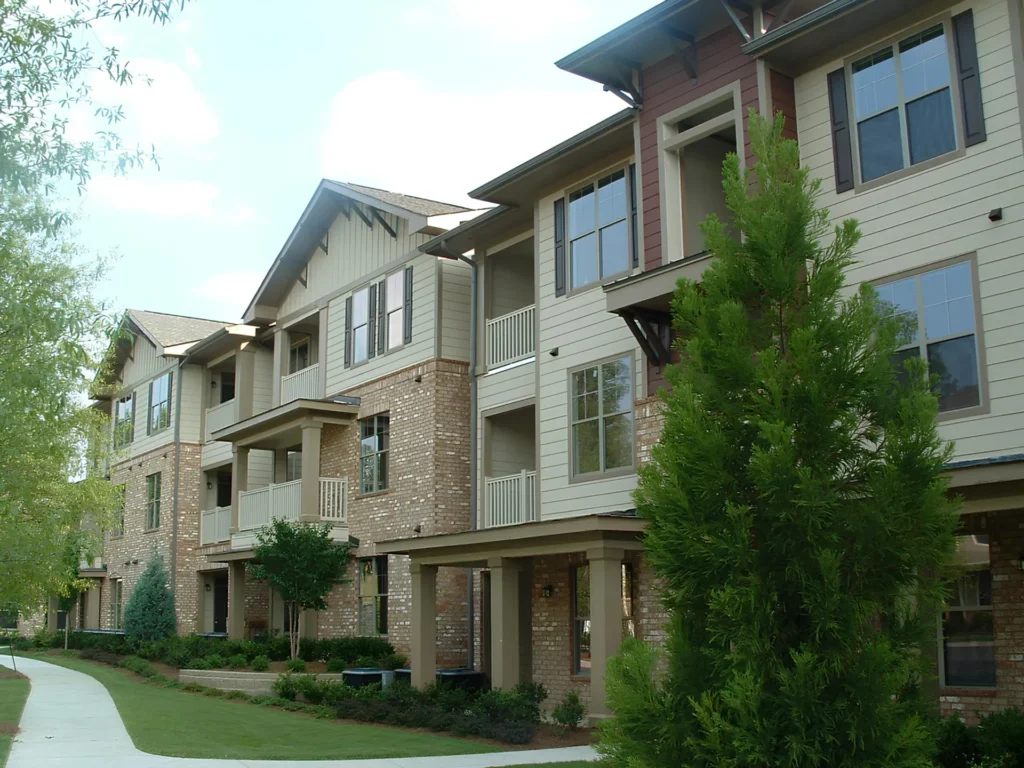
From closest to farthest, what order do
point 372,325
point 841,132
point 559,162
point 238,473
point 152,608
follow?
point 841,132
point 559,162
point 372,325
point 238,473
point 152,608

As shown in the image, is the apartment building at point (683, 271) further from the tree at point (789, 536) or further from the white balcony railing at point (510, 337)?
the tree at point (789, 536)

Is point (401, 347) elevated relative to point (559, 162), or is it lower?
lower

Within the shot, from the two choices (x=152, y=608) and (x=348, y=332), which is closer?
(x=348, y=332)

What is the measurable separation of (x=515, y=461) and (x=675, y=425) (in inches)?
590

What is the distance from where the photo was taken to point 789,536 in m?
7.39

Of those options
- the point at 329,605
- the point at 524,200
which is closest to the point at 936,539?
the point at 524,200

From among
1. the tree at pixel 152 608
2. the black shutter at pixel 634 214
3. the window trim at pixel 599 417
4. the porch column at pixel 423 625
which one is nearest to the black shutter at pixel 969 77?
the black shutter at pixel 634 214

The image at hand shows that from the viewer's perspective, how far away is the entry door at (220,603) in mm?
35531

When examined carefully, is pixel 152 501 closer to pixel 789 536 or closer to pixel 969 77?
pixel 969 77

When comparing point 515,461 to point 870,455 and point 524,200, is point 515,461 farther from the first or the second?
point 870,455

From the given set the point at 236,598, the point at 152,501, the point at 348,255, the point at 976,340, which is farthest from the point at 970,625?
the point at 152,501

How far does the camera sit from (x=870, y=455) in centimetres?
767

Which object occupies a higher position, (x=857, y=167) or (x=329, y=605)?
(x=857, y=167)

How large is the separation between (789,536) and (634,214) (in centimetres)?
1137
